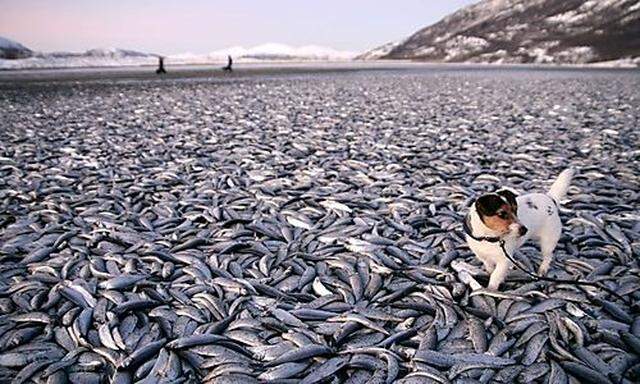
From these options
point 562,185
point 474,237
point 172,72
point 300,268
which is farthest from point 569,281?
point 172,72

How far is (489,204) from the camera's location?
4035 millimetres

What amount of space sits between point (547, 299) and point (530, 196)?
3.38 feet

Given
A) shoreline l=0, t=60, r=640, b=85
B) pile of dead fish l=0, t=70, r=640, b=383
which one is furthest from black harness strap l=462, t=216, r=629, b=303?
shoreline l=0, t=60, r=640, b=85

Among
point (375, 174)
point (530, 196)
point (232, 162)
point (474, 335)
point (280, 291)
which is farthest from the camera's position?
point (232, 162)

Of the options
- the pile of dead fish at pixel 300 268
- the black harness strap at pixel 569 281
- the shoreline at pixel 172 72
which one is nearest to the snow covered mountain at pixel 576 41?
the shoreline at pixel 172 72

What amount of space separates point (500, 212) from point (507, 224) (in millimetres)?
117

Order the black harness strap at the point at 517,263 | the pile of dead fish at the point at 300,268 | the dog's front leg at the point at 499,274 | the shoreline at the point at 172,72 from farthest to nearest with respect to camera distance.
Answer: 1. the shoreline at the point at 172,72
2. the dog's front leg at the point at 499,274
3. the black harness strap at the point at 517,263
4. the pile of dead fish at the point at 300,268

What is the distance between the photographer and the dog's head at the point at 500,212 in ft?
12.9

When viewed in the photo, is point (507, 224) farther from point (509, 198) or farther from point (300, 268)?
point (300, 268)

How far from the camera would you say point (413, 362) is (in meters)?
3.70

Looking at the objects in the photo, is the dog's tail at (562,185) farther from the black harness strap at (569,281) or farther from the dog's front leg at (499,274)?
the dog's front leg at (499,274)

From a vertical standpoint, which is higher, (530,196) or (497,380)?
(530,196)

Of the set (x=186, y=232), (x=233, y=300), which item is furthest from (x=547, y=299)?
(x=186, y=232)

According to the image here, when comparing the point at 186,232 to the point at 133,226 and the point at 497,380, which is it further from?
the point at 497,380
